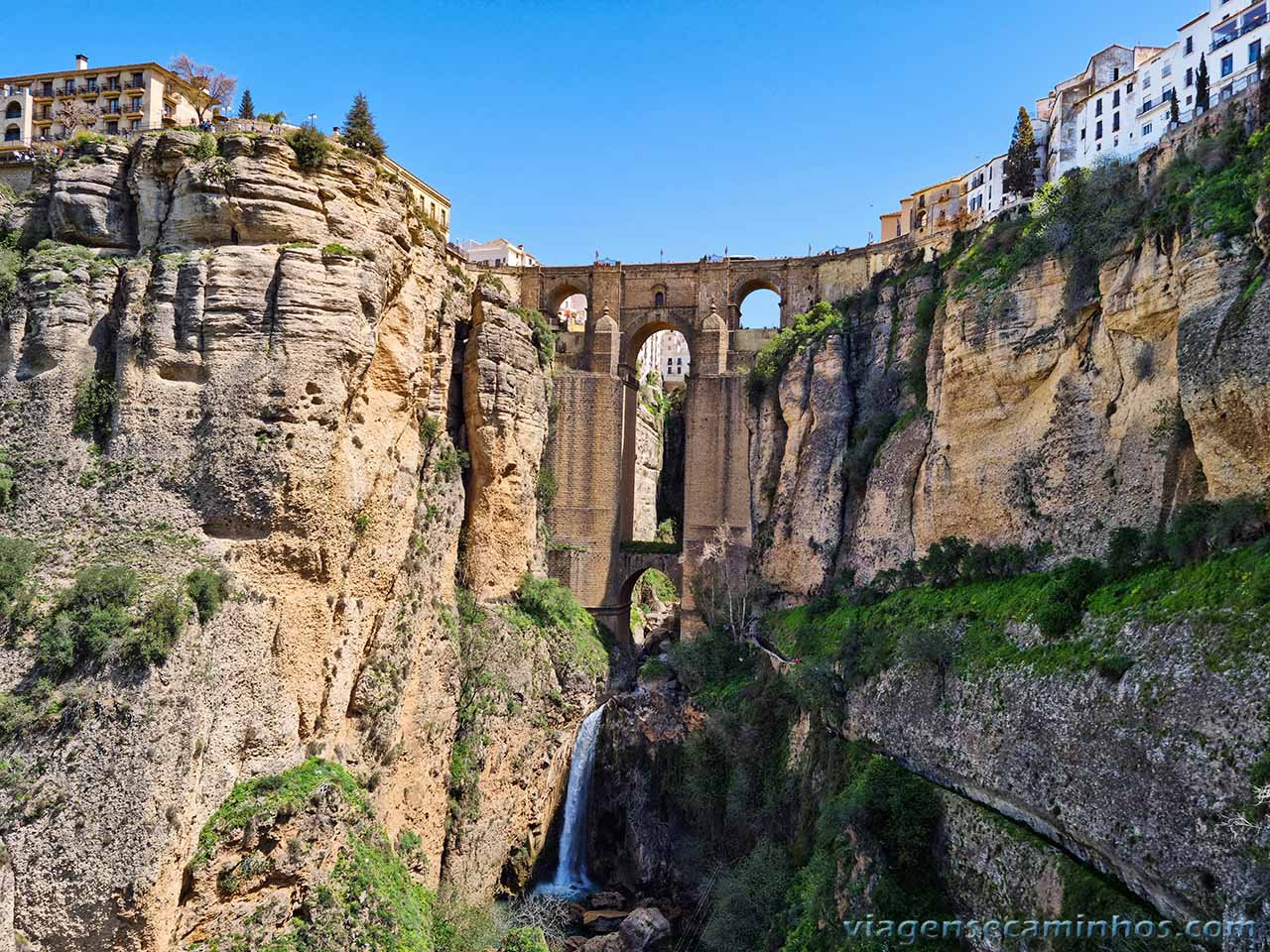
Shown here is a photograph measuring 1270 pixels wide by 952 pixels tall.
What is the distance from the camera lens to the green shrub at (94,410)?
63.9ft

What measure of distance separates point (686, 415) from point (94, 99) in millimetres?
30526

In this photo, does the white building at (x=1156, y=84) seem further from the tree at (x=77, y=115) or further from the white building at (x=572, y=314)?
the tree at (x=77, y=115)

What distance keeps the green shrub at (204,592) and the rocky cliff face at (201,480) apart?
9.8 inches


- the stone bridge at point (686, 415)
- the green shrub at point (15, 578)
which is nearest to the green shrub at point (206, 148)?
the green shrub at point (15, 578)

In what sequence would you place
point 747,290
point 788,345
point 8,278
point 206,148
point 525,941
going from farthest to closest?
1. point 747,290
2. point 788,345
3. point 525,941
4. point 206,148
5. point 8,278

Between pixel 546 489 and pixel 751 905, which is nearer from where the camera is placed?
pixel 751 905

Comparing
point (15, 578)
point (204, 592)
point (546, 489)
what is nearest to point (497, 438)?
point (546, 489)

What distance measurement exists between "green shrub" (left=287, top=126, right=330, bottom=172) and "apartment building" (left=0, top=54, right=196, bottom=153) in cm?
2539

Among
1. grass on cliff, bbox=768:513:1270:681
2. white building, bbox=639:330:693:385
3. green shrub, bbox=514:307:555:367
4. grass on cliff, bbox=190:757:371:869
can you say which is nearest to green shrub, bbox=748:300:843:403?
green shrub, bbox=514:307:555:367

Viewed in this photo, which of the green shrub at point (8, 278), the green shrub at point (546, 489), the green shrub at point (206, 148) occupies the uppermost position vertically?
the green shrub at point (206, 148)

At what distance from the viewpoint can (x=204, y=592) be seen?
17484 millimetres

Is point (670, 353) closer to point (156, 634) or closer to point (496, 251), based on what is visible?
point (496, 251)

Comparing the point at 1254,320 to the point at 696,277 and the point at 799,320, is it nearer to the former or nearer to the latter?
the point at 799,320

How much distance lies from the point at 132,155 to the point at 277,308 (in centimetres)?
531
